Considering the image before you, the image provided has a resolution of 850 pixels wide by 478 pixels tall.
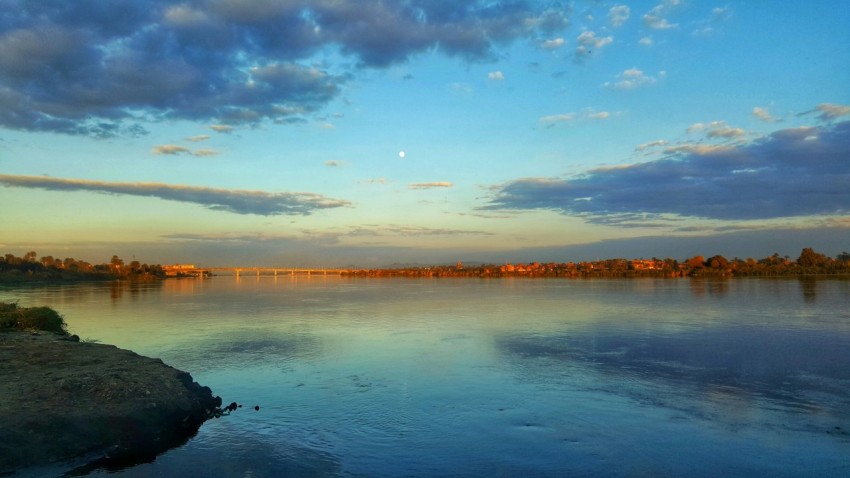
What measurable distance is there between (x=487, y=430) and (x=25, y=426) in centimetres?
821

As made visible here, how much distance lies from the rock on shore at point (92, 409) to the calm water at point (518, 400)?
67cm

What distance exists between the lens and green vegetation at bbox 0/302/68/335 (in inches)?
854

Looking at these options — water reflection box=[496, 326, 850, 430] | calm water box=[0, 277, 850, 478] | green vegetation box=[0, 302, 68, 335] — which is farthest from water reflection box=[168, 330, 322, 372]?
water reflection box=[496, 326, 850, 430]

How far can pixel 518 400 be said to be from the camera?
13.5m

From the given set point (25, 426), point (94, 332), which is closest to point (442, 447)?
point (25, 426)

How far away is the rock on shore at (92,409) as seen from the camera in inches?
352

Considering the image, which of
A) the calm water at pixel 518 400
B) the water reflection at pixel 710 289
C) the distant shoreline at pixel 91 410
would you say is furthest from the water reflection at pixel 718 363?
the water reflection at pixel 710 289

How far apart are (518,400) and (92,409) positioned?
9.16 metres

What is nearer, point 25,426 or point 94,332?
point 25,426

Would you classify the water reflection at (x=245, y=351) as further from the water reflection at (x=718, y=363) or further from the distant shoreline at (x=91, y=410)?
the water reflection at (x=718, y=363)

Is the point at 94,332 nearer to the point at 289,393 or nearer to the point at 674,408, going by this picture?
the point at 289,393

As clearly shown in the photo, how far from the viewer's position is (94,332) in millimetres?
27781

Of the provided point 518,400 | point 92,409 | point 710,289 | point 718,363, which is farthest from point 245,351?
point 710,289

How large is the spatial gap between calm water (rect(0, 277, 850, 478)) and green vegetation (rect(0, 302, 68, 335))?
7.24 ft
